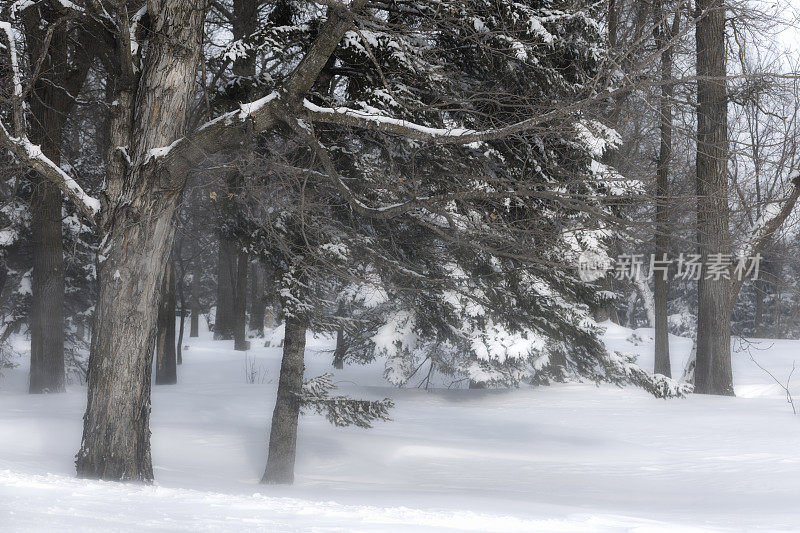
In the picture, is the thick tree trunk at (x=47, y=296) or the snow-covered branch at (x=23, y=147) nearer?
the snow-covered branch at (x=23, y=147)

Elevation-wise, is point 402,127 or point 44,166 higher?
point 402,127

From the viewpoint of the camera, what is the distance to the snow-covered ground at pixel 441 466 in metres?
4.54

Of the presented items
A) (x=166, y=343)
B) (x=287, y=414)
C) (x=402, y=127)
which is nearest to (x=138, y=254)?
(x=402, y=127)

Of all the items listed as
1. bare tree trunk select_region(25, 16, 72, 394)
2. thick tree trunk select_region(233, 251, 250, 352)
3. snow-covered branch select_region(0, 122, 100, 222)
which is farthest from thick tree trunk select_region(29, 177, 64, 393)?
snow-covered branch select_region(0, 122, 100, 222)

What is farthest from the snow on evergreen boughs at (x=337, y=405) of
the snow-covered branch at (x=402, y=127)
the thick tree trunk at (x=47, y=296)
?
the thick tree trunk at (x=47, y=296)

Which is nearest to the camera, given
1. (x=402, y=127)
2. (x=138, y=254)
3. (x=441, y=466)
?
(x=402, y=127)

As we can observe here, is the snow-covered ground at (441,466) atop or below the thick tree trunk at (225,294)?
below

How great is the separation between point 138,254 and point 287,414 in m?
3.17

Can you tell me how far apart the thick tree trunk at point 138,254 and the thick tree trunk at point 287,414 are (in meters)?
2.30

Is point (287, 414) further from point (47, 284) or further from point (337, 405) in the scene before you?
point (47, 284)

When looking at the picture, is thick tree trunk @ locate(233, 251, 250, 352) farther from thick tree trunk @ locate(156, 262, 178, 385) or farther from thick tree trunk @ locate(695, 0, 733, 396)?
thick tree trunk @ locate(695, 0, 733, 396)

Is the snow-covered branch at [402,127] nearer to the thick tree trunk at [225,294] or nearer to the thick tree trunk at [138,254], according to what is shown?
the thick tree trunk at [138,254]

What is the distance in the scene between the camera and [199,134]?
657 cm

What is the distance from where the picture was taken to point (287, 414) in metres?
9.01
